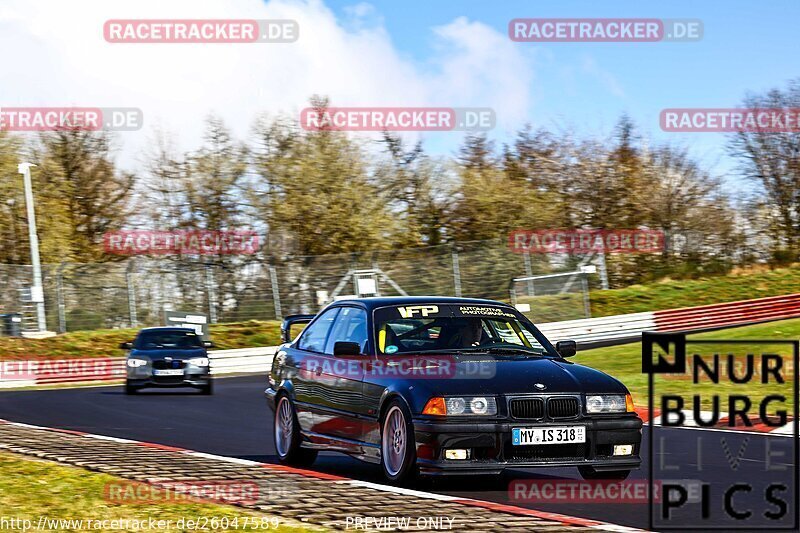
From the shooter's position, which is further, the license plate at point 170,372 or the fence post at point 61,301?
the fence post at point 61,301

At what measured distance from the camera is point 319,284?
1538 inches

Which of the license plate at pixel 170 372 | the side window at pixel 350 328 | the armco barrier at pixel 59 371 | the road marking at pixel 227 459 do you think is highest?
the side window at pixel 350 328

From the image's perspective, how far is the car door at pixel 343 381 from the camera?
1020 cm

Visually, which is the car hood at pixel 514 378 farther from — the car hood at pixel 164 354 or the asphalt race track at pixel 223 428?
the car hood at pixel 164 354

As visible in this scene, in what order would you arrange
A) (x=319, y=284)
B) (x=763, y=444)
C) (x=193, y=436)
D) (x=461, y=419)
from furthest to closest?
(x=319, y=284) → (x=193, y=436) → (x=763, y=444) → (x=461, y=419)

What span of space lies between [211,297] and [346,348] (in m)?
28.5

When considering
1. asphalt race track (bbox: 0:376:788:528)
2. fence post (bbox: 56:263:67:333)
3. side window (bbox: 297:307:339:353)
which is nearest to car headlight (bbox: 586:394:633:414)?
asphalt race track (bbox: 0:376:788:528)

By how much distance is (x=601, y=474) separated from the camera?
32.3 ft

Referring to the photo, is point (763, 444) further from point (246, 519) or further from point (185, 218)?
point (185, 218)

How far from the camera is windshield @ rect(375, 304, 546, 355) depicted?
10227mm

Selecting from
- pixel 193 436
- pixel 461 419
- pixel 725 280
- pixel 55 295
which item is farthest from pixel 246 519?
pixel 725 280

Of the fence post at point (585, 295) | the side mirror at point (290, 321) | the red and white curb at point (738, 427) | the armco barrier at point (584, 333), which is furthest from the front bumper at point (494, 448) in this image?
the fence post at point (585, 295)

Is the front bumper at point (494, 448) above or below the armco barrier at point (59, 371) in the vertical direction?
above

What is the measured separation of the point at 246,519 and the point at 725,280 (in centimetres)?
3835
